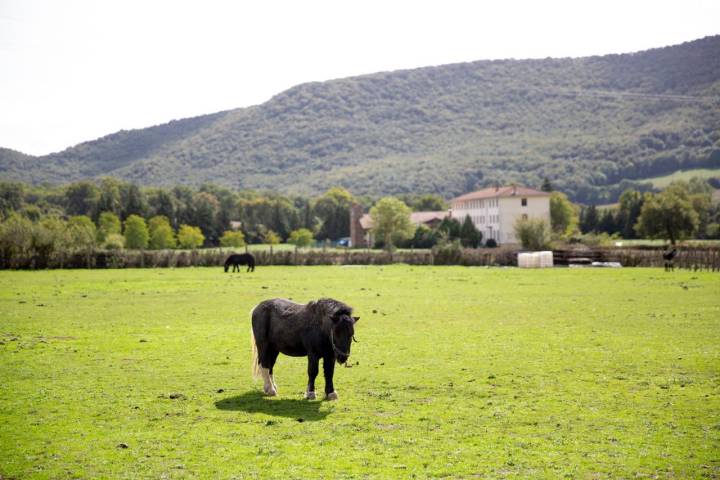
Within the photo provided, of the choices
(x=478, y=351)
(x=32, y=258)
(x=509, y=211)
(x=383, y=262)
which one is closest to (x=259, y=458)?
(x=478, y=351)

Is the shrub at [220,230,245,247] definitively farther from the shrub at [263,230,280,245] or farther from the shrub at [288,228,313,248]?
the shrub at [263,230,280,245]

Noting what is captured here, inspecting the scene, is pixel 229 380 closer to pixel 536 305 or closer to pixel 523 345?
pixel 523 345

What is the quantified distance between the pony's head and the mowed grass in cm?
86

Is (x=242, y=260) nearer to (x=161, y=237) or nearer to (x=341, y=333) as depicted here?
(x=341, y=333)

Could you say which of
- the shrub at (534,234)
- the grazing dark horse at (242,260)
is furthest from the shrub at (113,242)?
the shrub at (534,234)

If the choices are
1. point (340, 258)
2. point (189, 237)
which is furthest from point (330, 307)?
point (189, 237)

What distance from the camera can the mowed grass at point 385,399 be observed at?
8.92m

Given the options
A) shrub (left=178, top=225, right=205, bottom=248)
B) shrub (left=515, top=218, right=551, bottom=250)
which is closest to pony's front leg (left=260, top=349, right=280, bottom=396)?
shrub (left=515, top=218, right=551, bottom=250)

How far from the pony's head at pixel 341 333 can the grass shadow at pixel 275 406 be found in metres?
0.91

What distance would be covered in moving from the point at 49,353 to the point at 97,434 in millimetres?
7788

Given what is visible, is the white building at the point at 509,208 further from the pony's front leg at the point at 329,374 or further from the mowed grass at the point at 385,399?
the pony's front leg at the point at 329,374

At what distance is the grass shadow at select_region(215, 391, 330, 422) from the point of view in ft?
37.1

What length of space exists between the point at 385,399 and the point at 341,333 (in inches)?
53.6

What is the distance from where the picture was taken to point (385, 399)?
40.3 ft
